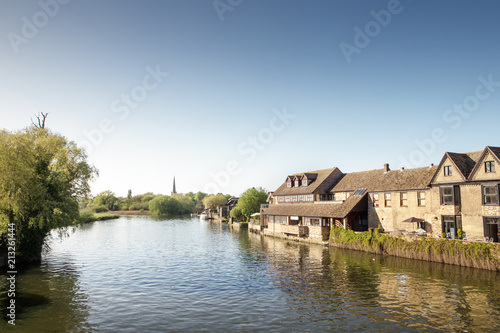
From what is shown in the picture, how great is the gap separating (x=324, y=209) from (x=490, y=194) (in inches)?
959

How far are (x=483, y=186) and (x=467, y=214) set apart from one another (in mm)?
3611

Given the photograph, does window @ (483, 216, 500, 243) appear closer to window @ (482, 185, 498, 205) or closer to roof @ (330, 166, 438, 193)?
window @ (482, 185, 498, 205)

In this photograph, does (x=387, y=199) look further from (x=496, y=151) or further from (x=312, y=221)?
(x=496, y=151)

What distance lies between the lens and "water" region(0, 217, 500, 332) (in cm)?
1859

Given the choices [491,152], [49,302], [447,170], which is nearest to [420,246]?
[447,170]

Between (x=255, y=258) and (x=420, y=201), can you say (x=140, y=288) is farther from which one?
(x=420, y=201)

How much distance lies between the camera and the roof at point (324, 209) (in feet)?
163

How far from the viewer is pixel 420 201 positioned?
140 ft

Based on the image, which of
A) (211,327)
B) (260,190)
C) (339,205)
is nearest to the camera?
(211,327)

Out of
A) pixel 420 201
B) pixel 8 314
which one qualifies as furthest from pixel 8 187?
pixel 420 201

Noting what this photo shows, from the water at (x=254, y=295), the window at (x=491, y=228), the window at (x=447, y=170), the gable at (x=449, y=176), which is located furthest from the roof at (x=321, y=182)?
the window at (x=491, y=228)

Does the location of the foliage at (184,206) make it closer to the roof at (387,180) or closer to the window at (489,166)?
the roof at (387,180)

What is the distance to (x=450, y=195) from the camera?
125 ft

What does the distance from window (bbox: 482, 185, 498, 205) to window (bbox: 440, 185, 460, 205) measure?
305 cm
